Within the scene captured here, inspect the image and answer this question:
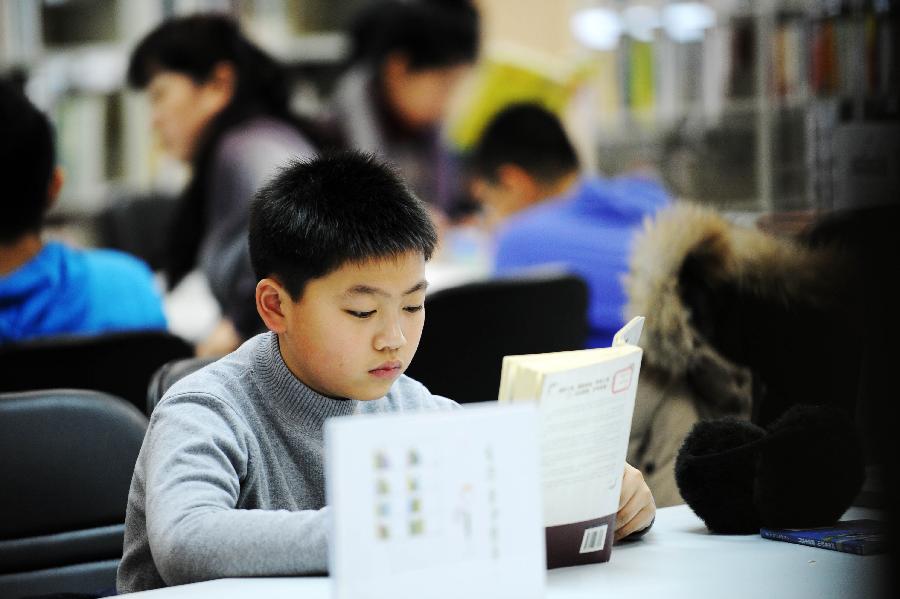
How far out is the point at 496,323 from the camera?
6.70ft

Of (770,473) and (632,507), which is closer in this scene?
(632,507)

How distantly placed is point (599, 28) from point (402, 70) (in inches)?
40.2

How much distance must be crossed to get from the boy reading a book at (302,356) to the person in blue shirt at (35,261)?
3.45 ft

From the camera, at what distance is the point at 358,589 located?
71 centimetres

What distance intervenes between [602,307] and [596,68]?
75.3 inches

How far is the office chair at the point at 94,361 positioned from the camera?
185 centimetres

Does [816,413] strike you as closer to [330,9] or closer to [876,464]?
[876,464]

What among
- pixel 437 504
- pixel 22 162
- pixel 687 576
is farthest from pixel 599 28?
pixel 437 504

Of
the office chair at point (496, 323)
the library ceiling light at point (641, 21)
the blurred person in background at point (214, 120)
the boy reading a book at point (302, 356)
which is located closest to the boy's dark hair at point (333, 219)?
the boy reading a book at point (302, 356)

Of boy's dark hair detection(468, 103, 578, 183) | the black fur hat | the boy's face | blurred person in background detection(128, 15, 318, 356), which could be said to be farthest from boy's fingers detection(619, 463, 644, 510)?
boy's dark hair detection(468, 103, 578, 183)

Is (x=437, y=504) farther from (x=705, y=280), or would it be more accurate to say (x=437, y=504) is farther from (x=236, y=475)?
(x=705, y=280)

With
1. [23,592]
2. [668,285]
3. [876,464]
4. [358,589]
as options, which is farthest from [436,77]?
[876,464]

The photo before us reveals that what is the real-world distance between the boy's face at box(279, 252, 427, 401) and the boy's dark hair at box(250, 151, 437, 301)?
1cm

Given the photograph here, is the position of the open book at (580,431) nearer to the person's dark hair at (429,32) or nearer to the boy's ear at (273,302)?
the boy's ear at (273,302)
